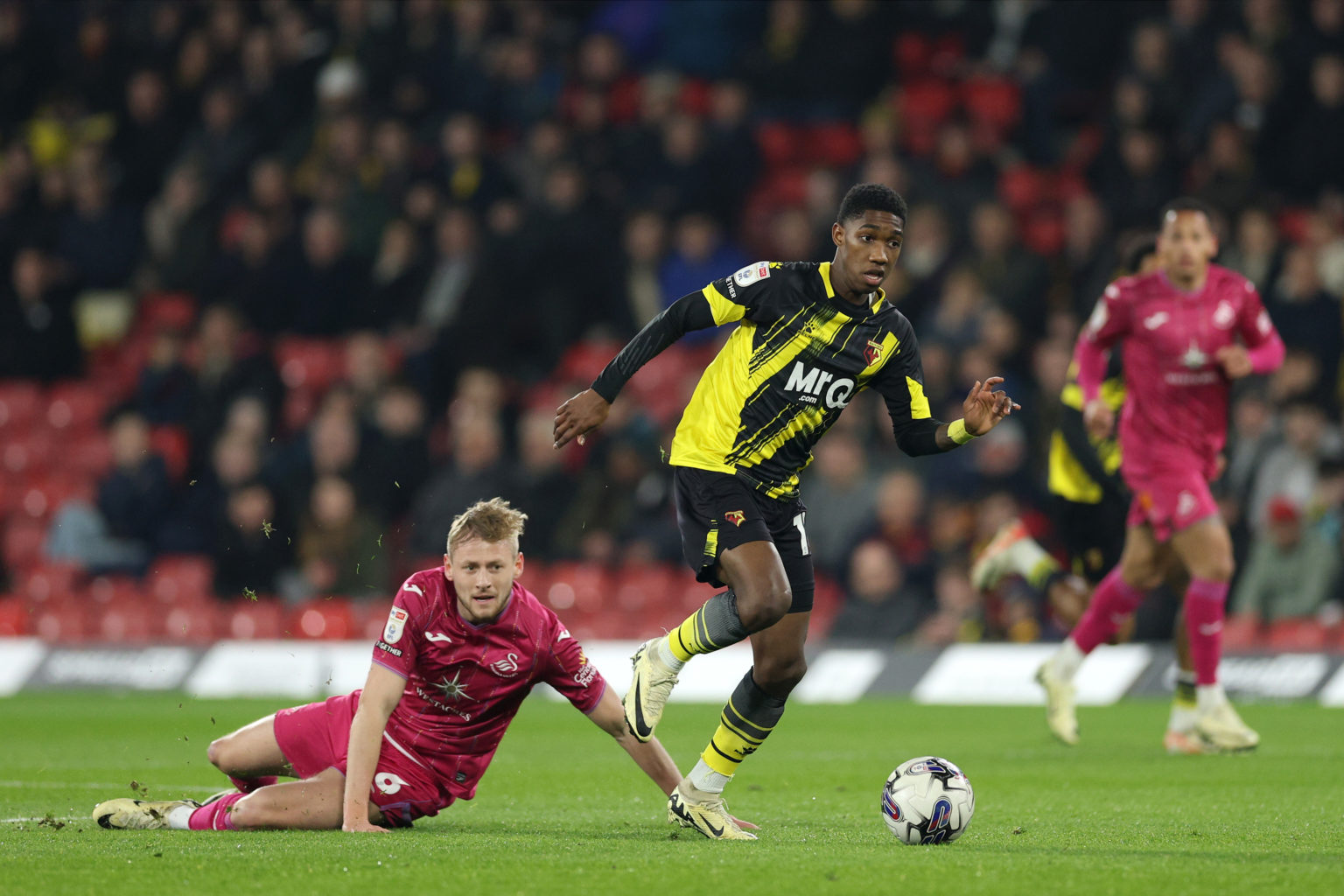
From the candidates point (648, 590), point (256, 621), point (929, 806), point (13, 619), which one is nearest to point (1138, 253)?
point (929, 806)

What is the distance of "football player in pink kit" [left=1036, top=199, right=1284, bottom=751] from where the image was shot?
27.6 ft

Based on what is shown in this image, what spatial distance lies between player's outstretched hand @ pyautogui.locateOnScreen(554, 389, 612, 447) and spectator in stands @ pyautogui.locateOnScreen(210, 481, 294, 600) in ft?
25.8

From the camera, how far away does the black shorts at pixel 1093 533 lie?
1012 cm

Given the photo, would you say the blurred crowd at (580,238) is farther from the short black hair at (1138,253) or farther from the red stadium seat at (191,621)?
the short black hair at (1138,253)

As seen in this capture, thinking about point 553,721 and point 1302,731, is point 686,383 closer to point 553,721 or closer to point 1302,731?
point 553,721

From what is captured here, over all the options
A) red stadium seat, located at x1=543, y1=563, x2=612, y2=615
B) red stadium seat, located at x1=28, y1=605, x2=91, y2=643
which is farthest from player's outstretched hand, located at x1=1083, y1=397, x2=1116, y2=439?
red stadium seat, located at x1=28, y1=605, x2=91, y2=643

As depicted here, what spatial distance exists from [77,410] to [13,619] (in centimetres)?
280

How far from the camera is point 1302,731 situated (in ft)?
30.7

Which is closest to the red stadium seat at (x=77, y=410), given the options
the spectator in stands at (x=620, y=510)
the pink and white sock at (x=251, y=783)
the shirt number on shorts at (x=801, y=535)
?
the spectator in stands at (x=620, y=510)

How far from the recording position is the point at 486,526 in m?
5.59

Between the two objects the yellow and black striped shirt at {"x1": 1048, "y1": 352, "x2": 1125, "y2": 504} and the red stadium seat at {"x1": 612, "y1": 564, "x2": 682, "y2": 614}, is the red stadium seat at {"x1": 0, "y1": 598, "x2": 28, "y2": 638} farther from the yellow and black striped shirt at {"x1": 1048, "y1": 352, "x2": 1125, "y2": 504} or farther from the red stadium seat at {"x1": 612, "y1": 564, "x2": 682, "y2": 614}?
the yellow and black striped shirt at {"x1": 1048, "y1": 352, "x2": 1125, "y2": 504}

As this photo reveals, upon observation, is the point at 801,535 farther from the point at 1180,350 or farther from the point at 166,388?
the point at 166,388

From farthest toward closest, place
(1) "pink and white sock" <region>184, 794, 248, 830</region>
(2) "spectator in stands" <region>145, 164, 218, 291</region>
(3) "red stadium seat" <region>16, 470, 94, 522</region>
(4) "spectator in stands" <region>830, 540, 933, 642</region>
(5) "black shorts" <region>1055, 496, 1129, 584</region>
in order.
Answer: (2) "spectator in stands" <region>145, 164, 218, 291</region>, (3) "red stadium seat" <region>16, 470, 94, 522</region>, (4) "spectator in stands" <region>830, 540, 933, 642</region>, (5) "black shorts" <region>1055, 496, 1129, 584</region>, (1) "pink and white sock" <region>184, 794, 248, 830</region>

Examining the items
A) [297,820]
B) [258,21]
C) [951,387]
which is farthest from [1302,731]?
[258,21]
